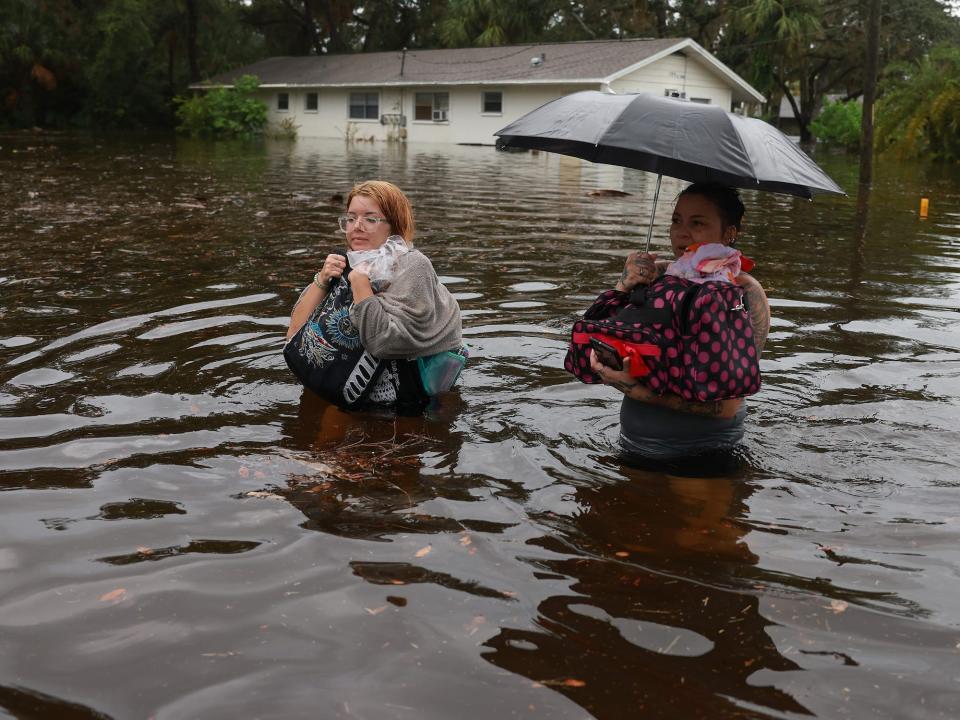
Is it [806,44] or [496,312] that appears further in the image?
[806,44]

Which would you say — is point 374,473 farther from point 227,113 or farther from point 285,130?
point 227,113

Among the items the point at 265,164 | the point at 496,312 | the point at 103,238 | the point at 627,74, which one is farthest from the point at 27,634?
the point at 627,74

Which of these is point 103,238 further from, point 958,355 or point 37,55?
point 37,55

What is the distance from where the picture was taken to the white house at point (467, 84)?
3769 centimetres

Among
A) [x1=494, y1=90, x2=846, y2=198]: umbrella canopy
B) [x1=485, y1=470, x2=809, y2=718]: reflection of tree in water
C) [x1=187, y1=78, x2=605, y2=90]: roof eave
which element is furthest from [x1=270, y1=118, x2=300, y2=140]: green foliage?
[x1=485, y1=470, x2=809, y2=718]: reflection of tree in water

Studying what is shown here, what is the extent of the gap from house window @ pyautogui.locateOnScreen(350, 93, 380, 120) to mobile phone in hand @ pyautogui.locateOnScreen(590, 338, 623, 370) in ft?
137

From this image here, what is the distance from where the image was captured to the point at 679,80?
3909 cm

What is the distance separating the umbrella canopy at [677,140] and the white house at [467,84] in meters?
31.4

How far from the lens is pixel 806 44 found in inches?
1725

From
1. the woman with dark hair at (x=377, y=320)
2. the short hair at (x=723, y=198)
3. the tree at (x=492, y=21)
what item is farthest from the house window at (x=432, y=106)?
the short hair at (x=723, y=198)

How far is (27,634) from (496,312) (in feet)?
17.8

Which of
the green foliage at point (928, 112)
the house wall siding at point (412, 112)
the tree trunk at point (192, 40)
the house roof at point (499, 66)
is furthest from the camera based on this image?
the tree trunk at point (192, 40)

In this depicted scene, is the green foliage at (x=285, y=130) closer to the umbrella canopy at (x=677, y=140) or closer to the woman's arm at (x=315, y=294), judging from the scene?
the woman's arm at (x=315, y=294)

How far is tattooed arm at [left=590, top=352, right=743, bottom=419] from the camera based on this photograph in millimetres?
4285
